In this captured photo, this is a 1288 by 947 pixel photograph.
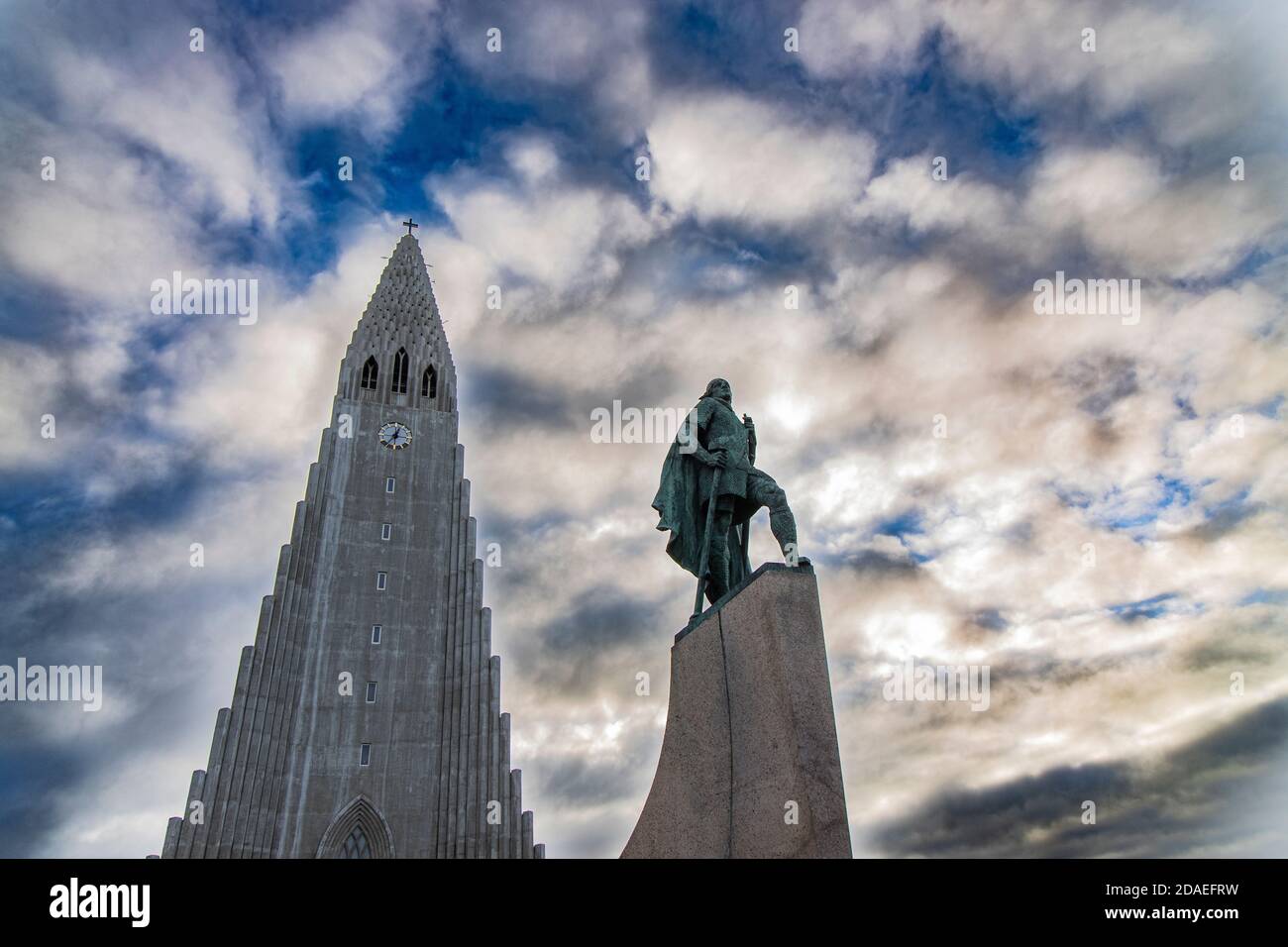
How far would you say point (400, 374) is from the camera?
55.8 meters

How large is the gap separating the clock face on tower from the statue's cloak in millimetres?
42249

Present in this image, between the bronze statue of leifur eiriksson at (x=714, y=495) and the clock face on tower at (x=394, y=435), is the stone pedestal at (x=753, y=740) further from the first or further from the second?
the clock face on tower at (x=394, y=435)

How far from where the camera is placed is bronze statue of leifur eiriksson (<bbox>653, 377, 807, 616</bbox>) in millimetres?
10883

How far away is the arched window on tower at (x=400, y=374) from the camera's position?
180 feet

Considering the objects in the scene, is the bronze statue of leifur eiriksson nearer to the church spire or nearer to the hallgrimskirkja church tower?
the hallgrimskirkja church tower

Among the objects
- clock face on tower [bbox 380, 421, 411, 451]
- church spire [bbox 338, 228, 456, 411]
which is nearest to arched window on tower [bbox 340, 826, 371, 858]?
clock face on tower [bbox 380, 421, 411, 451]

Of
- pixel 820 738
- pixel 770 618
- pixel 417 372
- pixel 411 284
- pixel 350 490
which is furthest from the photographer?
pixel 411 284

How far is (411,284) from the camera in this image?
199ft
